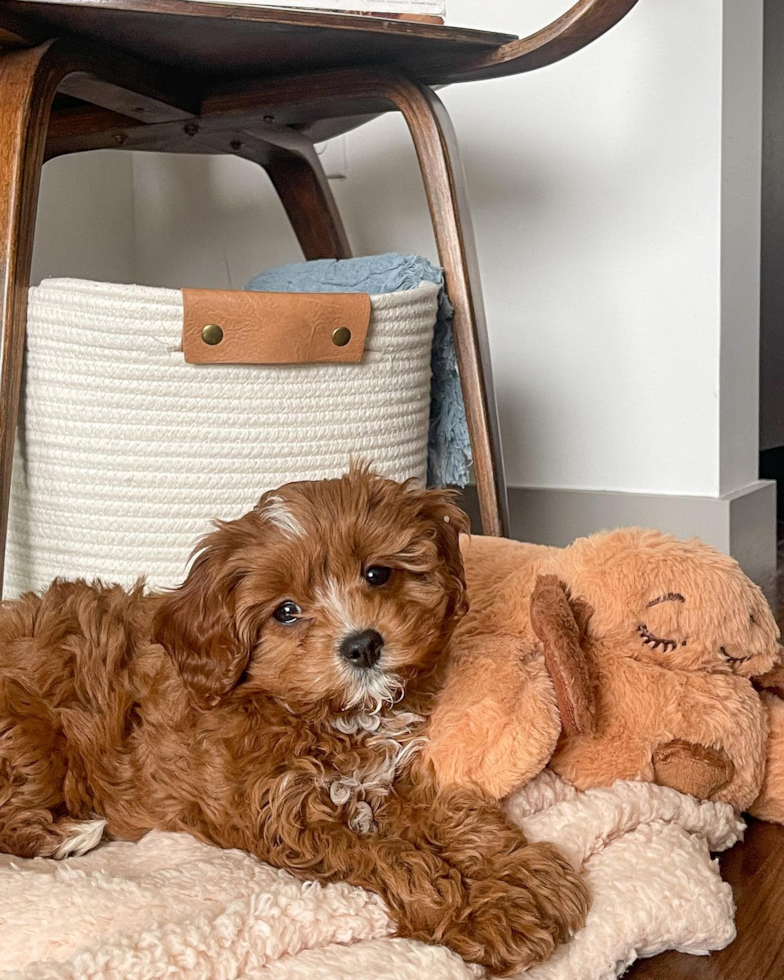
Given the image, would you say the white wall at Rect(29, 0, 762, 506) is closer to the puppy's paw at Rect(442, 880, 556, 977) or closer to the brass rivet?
the brass rivet

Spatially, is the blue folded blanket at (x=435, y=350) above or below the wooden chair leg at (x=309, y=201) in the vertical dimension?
below

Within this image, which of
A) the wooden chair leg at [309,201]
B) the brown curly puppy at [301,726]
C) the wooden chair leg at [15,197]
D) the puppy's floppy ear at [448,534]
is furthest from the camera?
the wooden chair leg at [309,201]

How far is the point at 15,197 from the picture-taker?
4.60 feet

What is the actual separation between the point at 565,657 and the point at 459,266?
85 cm

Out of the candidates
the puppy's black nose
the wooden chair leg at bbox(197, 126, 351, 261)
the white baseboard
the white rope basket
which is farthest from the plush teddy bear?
the wooden chair leg at bbox(197, 126, 351, 261)

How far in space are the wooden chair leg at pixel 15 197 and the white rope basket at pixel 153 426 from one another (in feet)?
0.16

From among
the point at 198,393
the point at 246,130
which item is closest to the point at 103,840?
the point at 198,393

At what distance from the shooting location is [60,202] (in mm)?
2582

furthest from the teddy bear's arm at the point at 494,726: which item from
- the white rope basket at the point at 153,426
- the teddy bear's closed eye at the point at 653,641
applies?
the white rope basket at the point at 153,426

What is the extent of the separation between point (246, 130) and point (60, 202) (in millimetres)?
823

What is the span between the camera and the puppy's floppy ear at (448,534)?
3.47 ft

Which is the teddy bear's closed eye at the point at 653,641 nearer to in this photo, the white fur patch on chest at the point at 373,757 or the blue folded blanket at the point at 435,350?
the white fur patch on chest at the point at 373,757

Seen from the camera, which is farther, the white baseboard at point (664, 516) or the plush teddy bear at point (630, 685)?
the white baseboard at point (664, 516)

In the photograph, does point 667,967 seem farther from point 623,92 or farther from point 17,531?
point 623,92
